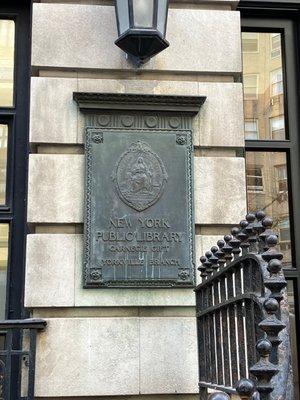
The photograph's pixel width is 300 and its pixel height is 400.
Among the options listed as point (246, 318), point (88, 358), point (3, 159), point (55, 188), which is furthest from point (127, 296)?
point (246, 318)

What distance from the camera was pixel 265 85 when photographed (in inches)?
244

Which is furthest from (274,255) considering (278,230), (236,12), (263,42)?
(263,42)

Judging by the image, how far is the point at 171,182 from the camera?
→ 5277 millimetres

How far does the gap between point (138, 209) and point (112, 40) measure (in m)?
1.49

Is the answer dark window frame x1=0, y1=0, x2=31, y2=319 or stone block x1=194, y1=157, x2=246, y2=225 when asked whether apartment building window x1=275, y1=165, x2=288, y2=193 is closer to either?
stone block x1=194, y1=157, x2=246, y2=225

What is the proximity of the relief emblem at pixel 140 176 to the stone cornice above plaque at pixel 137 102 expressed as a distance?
0.33m

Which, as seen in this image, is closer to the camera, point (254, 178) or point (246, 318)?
point (246, 318)

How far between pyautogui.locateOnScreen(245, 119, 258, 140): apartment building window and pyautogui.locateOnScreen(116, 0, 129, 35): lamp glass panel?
5.37 feet

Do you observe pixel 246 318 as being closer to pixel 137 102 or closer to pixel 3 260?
pixel 137 102

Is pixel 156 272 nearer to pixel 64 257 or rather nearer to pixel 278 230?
pixel 64 257

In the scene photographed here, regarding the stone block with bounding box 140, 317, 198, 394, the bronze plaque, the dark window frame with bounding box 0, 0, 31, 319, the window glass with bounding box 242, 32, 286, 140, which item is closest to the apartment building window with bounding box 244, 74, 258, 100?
the window glass with bounding box 242, 32, 286, 140

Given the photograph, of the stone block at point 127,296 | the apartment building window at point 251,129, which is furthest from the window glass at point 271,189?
the stone block at point 127,296

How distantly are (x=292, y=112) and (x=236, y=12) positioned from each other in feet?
3.55

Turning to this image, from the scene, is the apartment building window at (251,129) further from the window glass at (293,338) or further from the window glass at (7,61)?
the window glass at (7,61)
